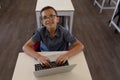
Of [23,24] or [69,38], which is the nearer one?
[69,38]

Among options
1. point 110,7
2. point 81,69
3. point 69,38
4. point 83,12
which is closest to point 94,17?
point 83,12

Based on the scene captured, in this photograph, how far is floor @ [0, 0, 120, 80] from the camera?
84.4 inches

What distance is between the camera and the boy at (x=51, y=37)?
1.30 m

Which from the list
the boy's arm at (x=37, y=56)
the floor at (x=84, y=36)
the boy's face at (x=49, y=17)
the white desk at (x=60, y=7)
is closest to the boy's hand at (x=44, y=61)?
the boy's arm at (x=37, y=56)

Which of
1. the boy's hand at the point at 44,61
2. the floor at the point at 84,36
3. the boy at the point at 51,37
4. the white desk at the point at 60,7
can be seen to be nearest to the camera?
the boy's hand at the point at 44,61

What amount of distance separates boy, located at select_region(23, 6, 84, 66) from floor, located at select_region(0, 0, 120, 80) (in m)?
0.83

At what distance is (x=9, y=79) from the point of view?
1944 mm

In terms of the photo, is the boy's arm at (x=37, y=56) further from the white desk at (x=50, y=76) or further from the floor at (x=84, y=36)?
the floor at (x=84, y=36)

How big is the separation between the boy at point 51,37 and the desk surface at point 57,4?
0.92m

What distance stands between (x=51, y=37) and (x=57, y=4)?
46.4 inches

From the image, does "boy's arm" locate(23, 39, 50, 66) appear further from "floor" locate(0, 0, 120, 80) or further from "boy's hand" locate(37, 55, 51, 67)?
"floor" locate(0, 0, 120, 80)

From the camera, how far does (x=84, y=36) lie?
2.84m

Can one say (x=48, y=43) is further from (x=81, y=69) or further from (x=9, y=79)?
(x=9, y=79)

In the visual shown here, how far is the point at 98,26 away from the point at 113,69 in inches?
51.8
